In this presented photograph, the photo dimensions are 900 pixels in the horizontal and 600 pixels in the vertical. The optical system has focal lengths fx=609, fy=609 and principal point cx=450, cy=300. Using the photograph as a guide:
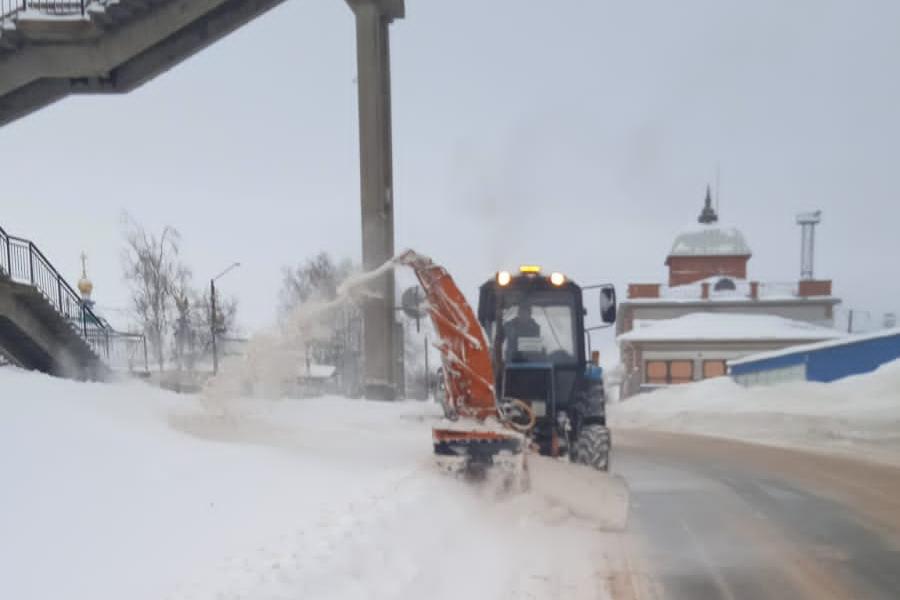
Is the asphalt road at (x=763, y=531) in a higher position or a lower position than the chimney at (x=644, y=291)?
lower

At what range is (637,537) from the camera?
236 inches

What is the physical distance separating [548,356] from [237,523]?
4.58 m

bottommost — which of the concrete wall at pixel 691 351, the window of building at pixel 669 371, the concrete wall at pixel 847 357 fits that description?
the window of building at pixel 669 371

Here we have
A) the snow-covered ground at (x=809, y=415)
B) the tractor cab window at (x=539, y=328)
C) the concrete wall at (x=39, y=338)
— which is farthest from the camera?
the snow-covered ground at (x=809, y=415)

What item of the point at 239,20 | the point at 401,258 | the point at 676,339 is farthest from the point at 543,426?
the point at 676,339

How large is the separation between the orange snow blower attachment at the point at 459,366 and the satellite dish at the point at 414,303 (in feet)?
0.38

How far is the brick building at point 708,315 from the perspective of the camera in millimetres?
39781

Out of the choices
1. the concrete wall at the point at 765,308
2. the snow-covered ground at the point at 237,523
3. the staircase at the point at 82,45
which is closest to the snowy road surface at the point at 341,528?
the snow-covered ground at the point at 237,523

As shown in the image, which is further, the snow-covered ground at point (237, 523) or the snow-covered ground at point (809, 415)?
the snow-covered ground at point (809, 415)

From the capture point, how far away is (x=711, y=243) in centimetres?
5312

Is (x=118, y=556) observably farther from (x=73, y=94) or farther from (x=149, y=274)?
(x=149, y=274)

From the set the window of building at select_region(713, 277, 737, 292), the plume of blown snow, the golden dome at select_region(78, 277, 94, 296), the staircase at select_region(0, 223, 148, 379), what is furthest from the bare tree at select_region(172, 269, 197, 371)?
the window of building at select_region(713, 277, 737, 292)

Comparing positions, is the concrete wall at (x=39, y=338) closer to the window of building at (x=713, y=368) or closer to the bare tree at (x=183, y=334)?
the bare tree at (x=183, y=334)

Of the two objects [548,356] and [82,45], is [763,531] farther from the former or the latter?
[82,45]
